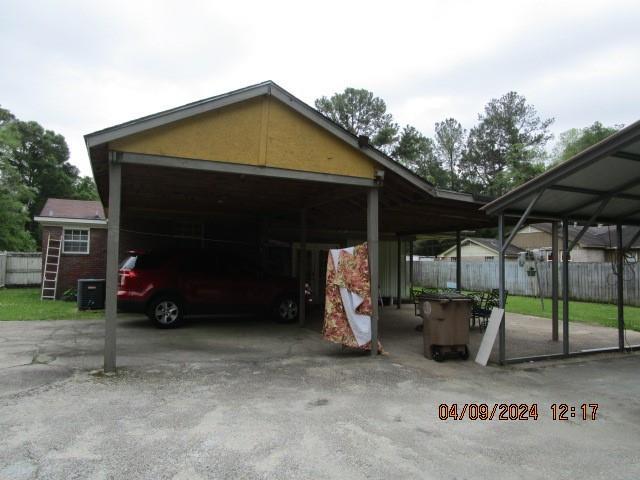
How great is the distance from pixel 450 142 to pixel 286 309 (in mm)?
44040

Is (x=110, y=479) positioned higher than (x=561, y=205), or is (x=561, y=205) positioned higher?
(x=561, y=205)

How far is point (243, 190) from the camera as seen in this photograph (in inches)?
375

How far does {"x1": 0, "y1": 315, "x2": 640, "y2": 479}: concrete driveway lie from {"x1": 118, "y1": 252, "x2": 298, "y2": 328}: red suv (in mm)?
1887

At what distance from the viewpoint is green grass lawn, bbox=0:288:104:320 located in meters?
11.4

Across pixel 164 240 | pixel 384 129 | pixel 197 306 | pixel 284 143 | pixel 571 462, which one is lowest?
pixel 571 462

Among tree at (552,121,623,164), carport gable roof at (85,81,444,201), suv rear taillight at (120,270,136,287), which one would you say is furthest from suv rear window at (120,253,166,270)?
tree at (552,121,623,164)

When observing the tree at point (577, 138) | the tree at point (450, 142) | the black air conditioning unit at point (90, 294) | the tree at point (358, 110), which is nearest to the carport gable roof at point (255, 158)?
the black air conditioning unit at point (90, 294)

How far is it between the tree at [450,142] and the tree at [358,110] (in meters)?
12.4

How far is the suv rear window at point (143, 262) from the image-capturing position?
31.7 feet

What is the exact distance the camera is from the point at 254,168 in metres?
6.88

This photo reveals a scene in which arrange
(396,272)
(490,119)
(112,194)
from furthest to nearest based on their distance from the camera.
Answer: (490,119) < (396,272) < (112,194)

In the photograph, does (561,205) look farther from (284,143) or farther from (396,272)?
(396,272)

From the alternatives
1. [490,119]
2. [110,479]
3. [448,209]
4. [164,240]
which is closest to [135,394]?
[110,479]

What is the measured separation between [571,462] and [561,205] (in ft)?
17.6
